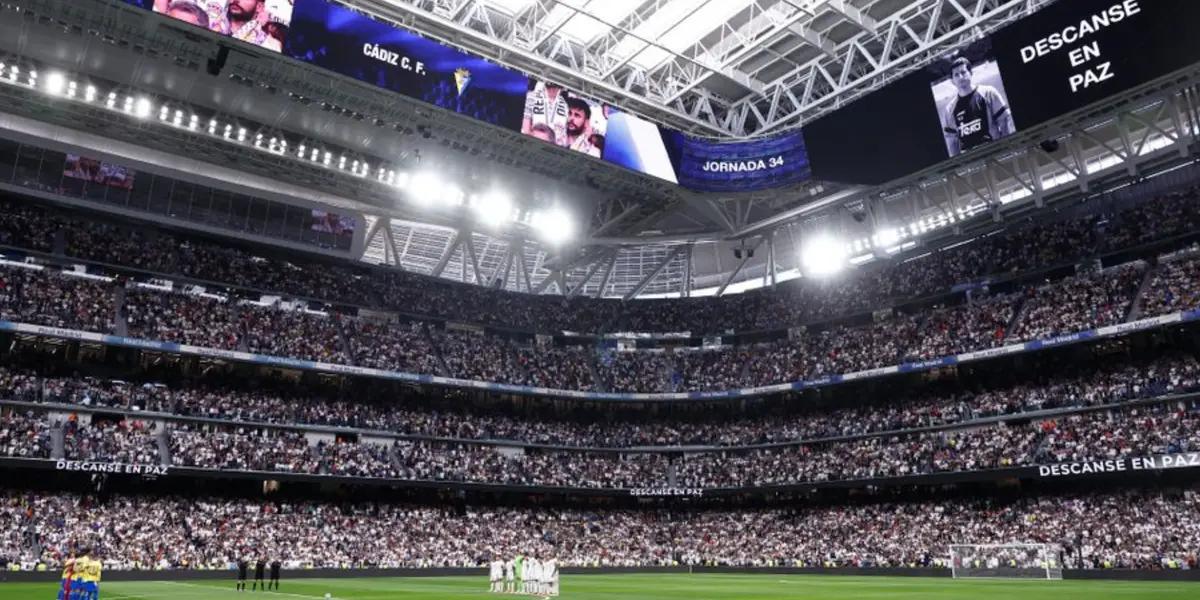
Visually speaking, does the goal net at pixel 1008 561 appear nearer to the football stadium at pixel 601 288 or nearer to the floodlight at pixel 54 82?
the football stadium at pixel 601 288

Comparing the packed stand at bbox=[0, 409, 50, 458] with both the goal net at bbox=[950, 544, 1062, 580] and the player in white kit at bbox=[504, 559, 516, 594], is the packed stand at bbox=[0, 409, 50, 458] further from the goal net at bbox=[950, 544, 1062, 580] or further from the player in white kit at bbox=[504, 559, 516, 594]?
the goal net at bbox=[950, 544, 1062, 580]

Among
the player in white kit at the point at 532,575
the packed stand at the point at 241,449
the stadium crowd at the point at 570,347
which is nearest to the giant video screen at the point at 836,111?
the stadium crowd at the point at 570,347

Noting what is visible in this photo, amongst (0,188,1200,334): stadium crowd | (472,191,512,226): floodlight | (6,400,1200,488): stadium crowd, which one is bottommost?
(6,400,1200,488): stadium crowd

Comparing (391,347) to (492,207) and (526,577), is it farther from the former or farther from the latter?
(526,577)

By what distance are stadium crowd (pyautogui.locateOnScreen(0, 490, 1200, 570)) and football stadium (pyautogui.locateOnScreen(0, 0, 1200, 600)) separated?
257mm

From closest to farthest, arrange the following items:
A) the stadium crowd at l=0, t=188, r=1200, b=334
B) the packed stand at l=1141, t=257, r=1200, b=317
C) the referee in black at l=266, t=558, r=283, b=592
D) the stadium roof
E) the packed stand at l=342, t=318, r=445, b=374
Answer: the referee in black at l=266, t=558, r=283, b=592 < the stadium roof < the packed stand at l=1141, t=257, r=1200, b=317 < the stadium crowd at l=0, t=188, r=1200, b=334 < the packed stand at l=342, t=318, r=445, b=374

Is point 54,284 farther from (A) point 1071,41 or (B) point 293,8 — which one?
(A) point 1071,41

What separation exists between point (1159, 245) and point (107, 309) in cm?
6198

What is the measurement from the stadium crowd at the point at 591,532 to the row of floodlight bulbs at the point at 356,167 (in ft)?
65.1

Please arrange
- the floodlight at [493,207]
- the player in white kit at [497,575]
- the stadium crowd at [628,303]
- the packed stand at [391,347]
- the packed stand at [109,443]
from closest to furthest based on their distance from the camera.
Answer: the player in white kit at [497,575]
the packed stand at [109,443]
the stadium crowd at [628,303]
the floodlight at [493,207]
the packed stand at [391,347]

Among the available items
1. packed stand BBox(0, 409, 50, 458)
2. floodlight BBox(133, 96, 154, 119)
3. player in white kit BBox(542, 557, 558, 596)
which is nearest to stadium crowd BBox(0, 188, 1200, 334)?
packed stand BBox(0, 409, 50, 458)

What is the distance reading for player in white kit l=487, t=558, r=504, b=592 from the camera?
102ft

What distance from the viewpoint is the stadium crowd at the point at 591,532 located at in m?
42.4

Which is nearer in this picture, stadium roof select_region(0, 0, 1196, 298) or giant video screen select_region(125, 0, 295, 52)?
giant video screen select_region(125, 0, 295, 52)
